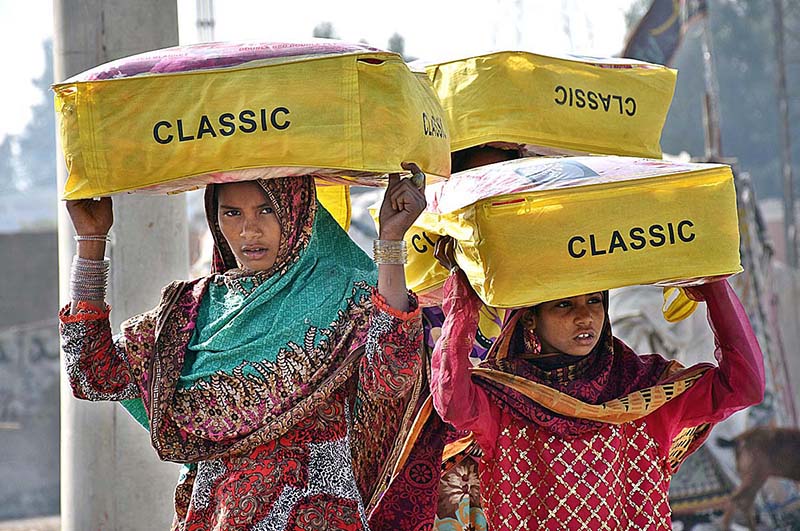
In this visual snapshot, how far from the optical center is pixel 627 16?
3950cm

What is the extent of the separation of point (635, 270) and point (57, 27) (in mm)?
2570

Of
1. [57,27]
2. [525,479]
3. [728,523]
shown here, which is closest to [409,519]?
[525,479]

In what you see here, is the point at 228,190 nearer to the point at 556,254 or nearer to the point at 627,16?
the point at 556,254

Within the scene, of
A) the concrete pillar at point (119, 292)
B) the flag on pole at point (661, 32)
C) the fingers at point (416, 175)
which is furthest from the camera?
the flag on pole at point (661, 32)

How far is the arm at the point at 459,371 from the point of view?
290 centimetres

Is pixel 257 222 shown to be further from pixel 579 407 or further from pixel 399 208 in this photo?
pixel 579 407

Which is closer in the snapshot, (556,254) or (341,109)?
(341,109)

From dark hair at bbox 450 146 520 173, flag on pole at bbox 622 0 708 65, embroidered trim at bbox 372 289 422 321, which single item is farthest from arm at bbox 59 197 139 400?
flag on pole at bbox 622 0 708 65

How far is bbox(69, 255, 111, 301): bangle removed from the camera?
2.90 meters

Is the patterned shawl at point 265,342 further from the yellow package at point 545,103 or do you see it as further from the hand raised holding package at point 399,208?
the yellow package at point 545,103

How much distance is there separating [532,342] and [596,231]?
0.44 metres

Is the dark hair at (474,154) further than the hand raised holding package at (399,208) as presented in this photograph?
Yes

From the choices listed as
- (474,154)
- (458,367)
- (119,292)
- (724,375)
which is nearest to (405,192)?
(458,367)

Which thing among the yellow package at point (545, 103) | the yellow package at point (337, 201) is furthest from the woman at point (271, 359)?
the yellow package at point (545, 103)
